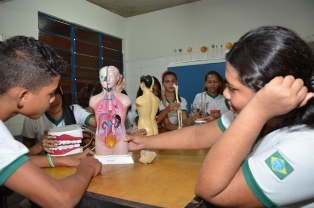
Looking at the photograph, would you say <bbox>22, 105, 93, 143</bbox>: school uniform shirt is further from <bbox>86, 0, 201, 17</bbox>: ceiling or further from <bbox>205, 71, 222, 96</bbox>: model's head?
<bbox>86, 0, 201, 17</bbox>: ceiling

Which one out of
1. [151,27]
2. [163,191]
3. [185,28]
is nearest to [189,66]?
[185,28]

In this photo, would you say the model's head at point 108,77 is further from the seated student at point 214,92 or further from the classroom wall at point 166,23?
the classroom wall at point 166,23

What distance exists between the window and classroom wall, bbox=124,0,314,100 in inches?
20.1

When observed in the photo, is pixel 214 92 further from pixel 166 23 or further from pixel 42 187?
pixel 42 187

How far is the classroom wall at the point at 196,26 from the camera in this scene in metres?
3.40

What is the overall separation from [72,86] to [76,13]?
1074 mm

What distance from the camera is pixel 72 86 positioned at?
371 centimetres

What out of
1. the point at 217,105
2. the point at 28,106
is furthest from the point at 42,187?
the point at 217,105

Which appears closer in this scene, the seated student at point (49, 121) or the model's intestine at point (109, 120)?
the model's intestine at point (109, 120)

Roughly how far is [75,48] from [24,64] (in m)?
3.17

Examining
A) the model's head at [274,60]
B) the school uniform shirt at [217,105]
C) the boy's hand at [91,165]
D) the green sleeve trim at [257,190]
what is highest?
the model's head at [274,60]

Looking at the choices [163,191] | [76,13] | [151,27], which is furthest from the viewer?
[151,27]

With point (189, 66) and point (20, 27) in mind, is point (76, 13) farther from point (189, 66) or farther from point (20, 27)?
point (189, 66)

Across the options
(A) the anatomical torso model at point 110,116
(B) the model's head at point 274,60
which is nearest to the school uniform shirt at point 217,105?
(A) the anatomical torso model at point 110,116
